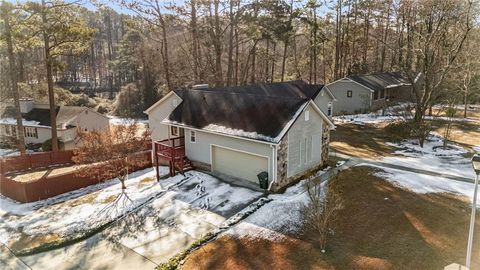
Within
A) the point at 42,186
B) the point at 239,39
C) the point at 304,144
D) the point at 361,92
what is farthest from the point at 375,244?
the point at 239,39

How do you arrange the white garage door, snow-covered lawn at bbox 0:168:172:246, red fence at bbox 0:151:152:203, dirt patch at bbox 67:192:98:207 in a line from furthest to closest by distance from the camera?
red fence at bbox 0:151:152:203 → dirt patch at bbox 67:192:98:207 → the white garage door → snow-covered lawn at bbox 0:168:172:246

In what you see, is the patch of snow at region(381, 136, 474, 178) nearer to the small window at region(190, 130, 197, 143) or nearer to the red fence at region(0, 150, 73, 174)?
the small window at region(190, 130, 197, 143)

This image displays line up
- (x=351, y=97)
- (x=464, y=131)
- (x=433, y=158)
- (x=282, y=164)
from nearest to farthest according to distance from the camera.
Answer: (x=282, y=164) < (x=433, y=158) < (x=464, y=131) < (x=351, y=97)

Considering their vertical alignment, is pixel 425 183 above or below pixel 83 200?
above

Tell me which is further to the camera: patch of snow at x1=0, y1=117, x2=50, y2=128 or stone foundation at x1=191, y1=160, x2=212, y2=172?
patch of snow at x1=0, y1=117, x2=50, y2=128

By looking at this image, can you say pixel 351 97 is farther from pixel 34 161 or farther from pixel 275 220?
pixel 34 161

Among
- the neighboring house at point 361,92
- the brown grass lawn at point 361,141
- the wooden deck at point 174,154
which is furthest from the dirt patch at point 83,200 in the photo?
the neighboring house at point 361,92

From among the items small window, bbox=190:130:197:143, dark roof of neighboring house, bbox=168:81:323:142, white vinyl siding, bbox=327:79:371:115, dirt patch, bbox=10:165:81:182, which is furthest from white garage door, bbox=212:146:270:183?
white vinyl siding, bbox=327:79:371:115
